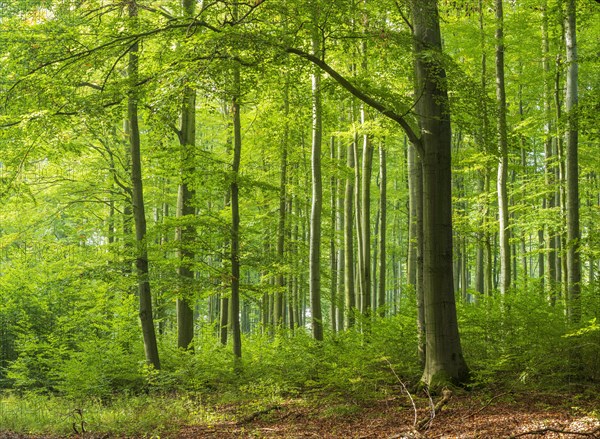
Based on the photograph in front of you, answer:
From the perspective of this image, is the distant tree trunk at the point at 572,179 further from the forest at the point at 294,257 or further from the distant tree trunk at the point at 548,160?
the distant tree trunk at the point at 548,160

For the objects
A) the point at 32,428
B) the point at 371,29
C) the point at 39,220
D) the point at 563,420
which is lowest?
the point at 32,428

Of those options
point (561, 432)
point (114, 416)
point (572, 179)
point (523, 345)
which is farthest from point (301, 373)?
point (572, 179)

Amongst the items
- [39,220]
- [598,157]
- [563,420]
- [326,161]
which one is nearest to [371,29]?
[563,420]

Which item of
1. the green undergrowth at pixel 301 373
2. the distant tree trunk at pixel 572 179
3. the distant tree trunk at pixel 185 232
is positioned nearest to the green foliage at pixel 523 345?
the green undergrowth at pixel 301 373

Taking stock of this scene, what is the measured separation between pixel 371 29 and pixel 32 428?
8.38 m

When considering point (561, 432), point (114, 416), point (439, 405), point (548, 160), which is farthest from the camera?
point (548, 160)

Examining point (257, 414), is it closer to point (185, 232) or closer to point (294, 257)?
point (185, 232)

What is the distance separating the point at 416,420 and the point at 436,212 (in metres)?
2.95

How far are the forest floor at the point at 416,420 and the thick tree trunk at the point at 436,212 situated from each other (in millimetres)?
544

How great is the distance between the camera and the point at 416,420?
632cm

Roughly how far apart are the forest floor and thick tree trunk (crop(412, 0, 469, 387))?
544mm

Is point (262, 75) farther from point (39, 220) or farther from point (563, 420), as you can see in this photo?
point (39, 220)

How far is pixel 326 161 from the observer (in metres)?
15.9

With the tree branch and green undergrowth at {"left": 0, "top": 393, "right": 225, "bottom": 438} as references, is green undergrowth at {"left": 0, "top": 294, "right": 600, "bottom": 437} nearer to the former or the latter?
green undergrowth at {"left": 0, "top": 393, "right": 225, "bottom": 438}
